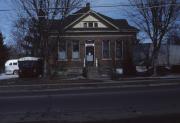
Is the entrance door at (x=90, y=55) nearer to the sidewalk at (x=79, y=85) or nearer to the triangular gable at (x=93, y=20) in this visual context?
the triangular gable at (x=93, y=20)

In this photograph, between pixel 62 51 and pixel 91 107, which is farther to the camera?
pixel 62 51

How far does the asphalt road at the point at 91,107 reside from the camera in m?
13.5

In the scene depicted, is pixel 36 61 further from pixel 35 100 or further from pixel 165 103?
pixel 165 103

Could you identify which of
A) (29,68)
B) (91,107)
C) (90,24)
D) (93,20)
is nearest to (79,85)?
(91,107)

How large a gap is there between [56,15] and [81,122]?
29209 mm

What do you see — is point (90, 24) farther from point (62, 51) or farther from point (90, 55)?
point (62, 51)

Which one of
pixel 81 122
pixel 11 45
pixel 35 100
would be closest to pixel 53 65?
pixel 35 100

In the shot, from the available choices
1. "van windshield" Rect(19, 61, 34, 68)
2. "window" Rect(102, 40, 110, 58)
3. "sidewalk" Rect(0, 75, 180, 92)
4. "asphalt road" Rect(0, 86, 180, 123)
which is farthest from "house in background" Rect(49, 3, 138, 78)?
"asphalt road" Rect(0, 86, 180, 123)

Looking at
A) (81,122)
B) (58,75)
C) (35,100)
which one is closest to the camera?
(81,122)

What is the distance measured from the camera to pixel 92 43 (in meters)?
50.4

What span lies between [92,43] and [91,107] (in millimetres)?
34780

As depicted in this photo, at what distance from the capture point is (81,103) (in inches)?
669

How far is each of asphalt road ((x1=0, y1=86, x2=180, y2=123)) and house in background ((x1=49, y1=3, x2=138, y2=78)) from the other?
2985 centimetres

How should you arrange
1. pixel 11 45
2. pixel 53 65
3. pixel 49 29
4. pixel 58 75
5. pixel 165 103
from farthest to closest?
pixel 11 45, pixel 53 65, pixel 58 75, pixel 49 29, pixel 165 103
